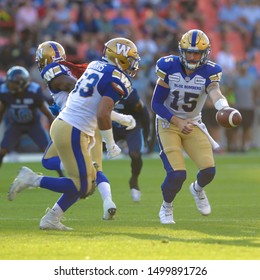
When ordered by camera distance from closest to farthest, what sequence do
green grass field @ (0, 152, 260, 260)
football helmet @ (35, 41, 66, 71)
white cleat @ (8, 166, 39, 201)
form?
1. green grass field @ (0, 152, 260, 260)
2. white cleat @ (8, 166, 39, 201)
3. football helmet @ (35, 41, 66, 71)

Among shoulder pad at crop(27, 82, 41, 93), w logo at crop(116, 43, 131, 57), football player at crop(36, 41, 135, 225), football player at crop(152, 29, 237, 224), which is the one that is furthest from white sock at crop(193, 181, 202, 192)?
shoulder pad at crop(27, 82, 41, 93)

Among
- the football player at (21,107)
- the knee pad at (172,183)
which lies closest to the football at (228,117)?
the knee pad at (172,183)

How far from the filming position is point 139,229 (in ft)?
29.5

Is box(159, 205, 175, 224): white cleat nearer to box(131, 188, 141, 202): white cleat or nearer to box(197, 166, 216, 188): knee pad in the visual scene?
box(197, 166, 216, 188): knee pad

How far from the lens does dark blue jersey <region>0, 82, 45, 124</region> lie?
46.2 ft

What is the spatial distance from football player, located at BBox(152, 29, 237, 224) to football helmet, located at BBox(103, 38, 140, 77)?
81 cm

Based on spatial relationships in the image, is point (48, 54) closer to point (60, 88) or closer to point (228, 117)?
point (60, 88)

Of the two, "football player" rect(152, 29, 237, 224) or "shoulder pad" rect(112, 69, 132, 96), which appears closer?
"shoulder pad" rect(112, 69, 132, 96)

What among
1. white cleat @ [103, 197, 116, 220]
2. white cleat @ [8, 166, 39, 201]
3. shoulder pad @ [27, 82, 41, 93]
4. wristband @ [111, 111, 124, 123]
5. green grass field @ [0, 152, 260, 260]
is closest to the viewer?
green grass field @ [0, 152, 260, 260]

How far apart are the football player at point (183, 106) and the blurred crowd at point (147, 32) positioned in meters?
10.5

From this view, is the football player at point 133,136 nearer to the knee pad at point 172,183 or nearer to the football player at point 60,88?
the football player at point 60,88

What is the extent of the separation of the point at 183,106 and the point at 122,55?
1.19m
